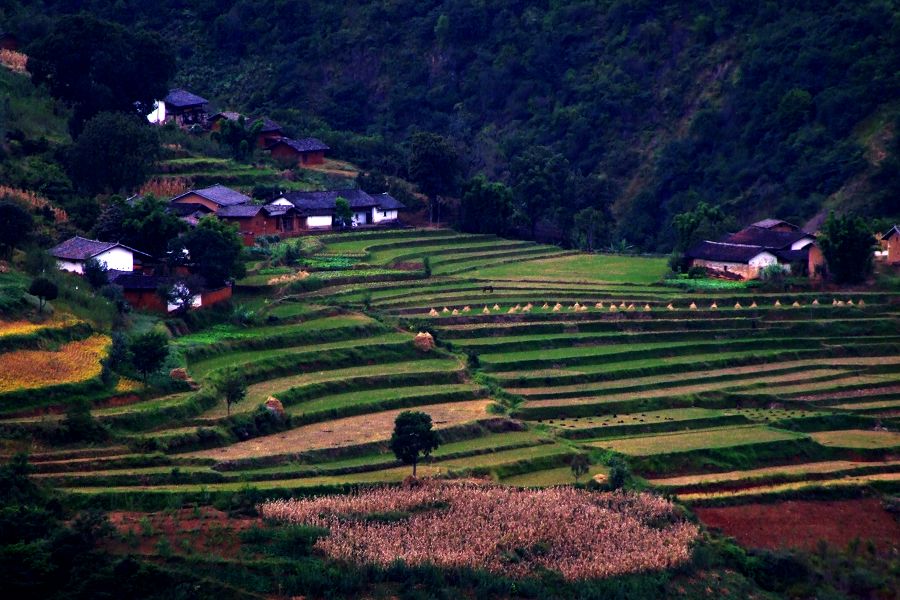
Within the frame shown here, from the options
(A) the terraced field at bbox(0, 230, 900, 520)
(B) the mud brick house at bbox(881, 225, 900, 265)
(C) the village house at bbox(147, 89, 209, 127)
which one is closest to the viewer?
(A) the terraced field at bbox(0, 230, 900, 520)

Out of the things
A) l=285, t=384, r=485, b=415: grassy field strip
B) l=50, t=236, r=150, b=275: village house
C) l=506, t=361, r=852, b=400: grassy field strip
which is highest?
l=50, t=236, r=150, b=275: village house

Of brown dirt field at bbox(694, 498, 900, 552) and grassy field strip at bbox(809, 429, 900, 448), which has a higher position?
grassy field strip at bbox(809, 429, 900, 448)

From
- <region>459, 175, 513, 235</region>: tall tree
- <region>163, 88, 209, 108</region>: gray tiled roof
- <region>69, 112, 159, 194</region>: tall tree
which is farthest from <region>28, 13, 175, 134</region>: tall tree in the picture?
<region>459, 175, 513, 235</region>: tall tree

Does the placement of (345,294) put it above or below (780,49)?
below

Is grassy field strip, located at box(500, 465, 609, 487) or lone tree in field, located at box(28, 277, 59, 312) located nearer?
grassy field strip, located at box(500, 465, 609, 487)

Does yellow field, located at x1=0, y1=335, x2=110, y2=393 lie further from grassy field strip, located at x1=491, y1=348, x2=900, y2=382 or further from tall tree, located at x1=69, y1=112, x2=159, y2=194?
tall tree, located at x1=69, y1=112, x2=159, y2=194


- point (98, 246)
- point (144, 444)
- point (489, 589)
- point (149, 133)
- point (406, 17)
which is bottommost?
point (489, 589)

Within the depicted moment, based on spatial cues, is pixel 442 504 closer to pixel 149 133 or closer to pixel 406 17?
pixel 149 133

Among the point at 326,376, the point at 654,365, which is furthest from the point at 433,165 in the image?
the point at 326,376

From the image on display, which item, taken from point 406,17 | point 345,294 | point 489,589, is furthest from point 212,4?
point 489,589
